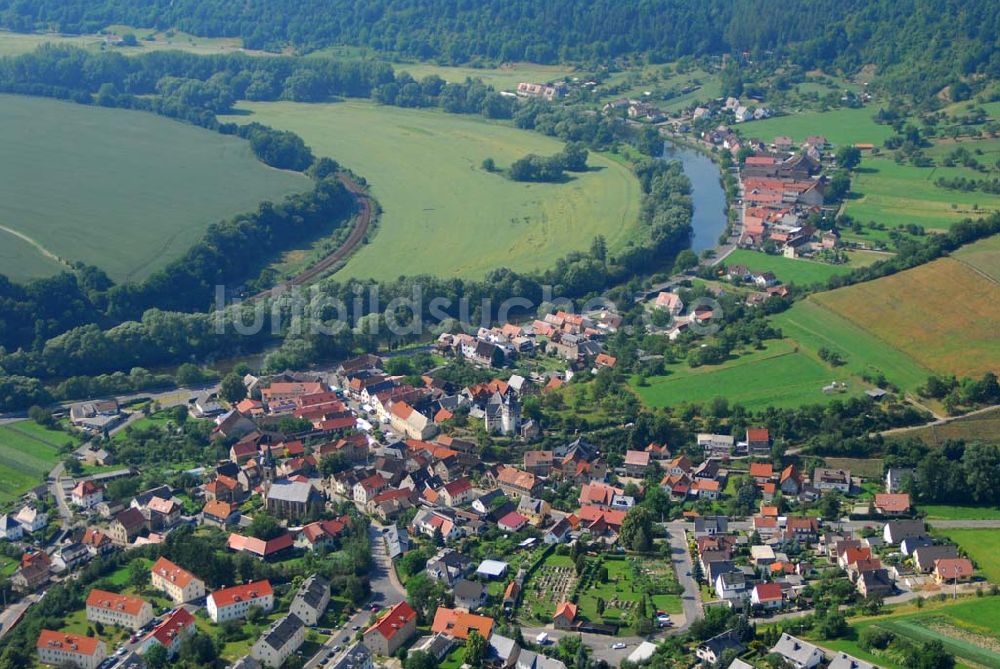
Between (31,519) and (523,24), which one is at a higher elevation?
(523,24)

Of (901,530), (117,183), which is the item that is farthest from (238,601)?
(117,183)

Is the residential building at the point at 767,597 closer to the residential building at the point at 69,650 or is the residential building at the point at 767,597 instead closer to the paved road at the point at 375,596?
the paved road at the point at 375,596

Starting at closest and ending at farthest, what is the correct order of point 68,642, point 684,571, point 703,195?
1. point 68,642
2. point 684,571
3. point 703,195

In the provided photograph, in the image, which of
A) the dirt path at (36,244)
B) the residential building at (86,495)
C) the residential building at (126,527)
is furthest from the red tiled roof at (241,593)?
the dirt path at (36,244)

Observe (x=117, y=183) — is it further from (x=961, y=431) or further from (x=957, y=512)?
(x=957, y=512)

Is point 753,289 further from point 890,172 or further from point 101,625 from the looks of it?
point 101,625

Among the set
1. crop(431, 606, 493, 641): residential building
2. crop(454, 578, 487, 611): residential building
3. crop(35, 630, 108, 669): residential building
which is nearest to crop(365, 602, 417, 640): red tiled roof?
crop(431, 606, 493, 641): residential building

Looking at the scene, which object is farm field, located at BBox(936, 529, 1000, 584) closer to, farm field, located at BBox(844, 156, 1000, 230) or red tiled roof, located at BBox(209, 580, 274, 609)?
red tiled roof, located at BBox(209, 580, 274, 609)
